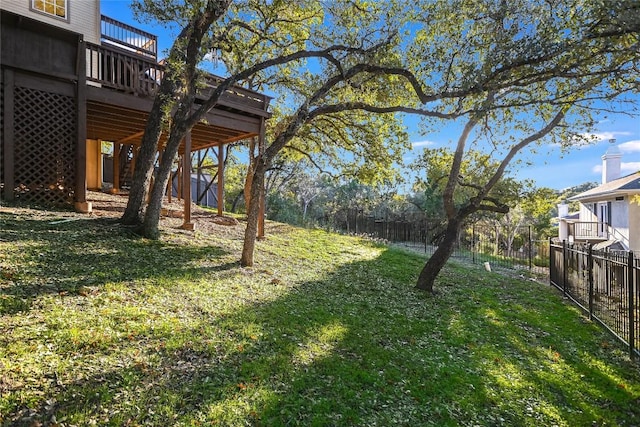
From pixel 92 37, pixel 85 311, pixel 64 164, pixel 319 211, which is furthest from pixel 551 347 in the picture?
pixel 319 211

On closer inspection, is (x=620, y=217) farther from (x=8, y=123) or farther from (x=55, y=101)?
(x=8, y=123)

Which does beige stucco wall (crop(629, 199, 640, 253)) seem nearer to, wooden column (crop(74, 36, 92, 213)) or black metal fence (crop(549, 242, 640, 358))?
black metal fence (crop(549, 242, 640, 358))

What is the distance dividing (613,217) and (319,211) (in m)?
18.4

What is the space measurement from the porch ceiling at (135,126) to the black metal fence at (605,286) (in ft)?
28.4

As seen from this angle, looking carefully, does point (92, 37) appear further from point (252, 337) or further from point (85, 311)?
point (252, 337)

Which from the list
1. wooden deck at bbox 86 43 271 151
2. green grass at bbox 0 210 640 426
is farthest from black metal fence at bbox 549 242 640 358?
wooden deck at bbox 86 43 271 151

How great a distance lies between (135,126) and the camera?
10.7 meters

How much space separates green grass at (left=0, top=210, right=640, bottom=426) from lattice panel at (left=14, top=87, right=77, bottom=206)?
1224 millimetres

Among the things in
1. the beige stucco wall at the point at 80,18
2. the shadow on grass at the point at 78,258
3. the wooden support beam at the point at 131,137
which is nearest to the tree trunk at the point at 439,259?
the shadow on grass at the point at 78,258

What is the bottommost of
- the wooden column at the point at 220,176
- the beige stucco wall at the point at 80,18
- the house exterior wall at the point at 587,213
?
the house exterior wall at the point at 587,213

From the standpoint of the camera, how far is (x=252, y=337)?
3.93 meters

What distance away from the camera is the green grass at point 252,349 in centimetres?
271

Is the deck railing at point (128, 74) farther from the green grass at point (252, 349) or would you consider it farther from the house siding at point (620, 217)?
the house siding at point (620, 217)

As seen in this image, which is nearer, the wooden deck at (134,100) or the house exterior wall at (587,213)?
the wooden deck at (134,100)
